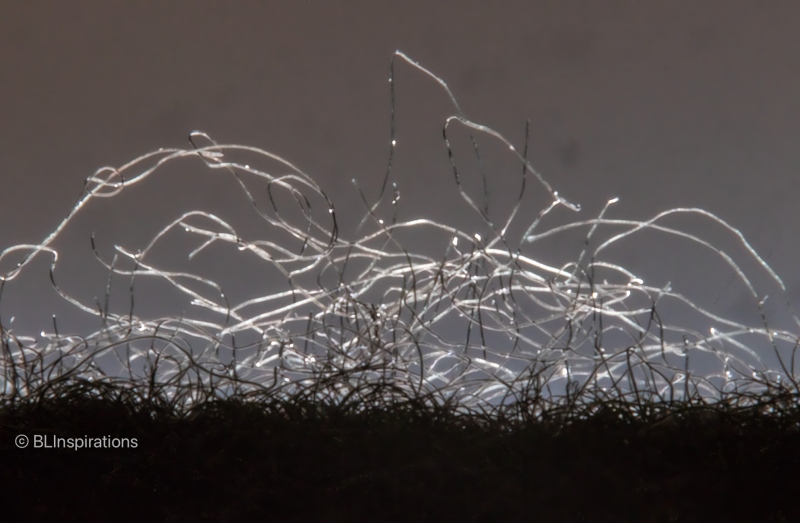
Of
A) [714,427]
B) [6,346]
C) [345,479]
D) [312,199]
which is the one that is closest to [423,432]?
[345,479]

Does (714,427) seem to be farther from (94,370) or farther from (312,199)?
(312,199)

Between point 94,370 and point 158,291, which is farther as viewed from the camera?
point 158,291

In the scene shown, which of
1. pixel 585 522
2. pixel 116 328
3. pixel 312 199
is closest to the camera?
pixel 585 522

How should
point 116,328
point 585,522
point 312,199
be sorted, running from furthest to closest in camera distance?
point 312,199 → point 116,328 → point 585,522

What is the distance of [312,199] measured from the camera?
0.81m

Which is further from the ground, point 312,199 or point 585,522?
point 312,199

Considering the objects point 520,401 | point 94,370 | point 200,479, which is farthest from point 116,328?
point 520,401

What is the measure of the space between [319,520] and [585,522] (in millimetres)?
141

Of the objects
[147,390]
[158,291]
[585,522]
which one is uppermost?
[158,291]

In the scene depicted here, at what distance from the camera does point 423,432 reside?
0.38m

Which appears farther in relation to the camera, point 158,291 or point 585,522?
point 158,291

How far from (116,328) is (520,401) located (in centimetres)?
29

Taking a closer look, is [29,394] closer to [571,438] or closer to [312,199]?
[571,438]

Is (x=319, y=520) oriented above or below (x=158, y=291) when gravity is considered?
below
